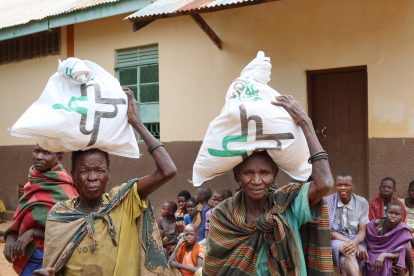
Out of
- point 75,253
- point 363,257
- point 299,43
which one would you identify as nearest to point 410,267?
point 363,257

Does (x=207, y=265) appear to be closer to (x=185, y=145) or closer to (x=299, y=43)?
(x=299, y=43)

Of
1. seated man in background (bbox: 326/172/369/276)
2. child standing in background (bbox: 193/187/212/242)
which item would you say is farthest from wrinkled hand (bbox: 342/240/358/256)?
child standing in background (bbox: 193/187/212/242)

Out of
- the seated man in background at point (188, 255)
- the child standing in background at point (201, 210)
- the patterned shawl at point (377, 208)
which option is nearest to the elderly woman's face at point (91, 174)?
the seated man in background at point (188, 255)

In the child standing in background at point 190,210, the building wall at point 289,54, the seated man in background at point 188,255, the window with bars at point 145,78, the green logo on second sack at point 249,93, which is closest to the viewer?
the green logo on second sack at point 249,93

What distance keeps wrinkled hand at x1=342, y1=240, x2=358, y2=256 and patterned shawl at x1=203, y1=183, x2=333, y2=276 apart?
2.53m

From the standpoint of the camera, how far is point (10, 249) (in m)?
3.38

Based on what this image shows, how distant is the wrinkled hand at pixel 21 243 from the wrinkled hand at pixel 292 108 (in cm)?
223

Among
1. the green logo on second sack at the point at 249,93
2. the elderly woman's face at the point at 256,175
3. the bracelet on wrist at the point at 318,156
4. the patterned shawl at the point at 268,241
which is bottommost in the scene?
the patterned shawl at the point at 268,241

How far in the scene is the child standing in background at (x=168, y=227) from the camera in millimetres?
5984

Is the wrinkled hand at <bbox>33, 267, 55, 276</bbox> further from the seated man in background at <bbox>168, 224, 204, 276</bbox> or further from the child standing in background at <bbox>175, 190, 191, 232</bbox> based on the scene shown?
the child standing in background at <bbox>175, 190, 191, 232</bbox>

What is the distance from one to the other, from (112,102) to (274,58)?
435 centimetres

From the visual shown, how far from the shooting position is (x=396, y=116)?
5617 millimetres

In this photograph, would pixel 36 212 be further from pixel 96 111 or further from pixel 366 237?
pixel 366 237

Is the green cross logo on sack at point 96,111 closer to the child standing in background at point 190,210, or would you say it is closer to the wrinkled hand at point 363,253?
the wrinkled hand at point 363,253
